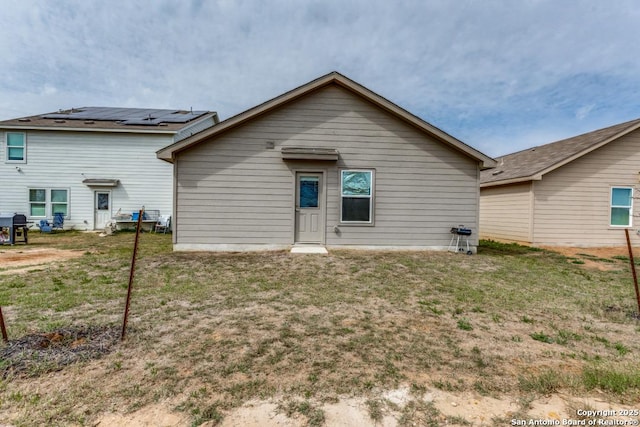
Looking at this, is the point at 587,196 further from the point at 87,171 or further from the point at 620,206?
the point at 87,171

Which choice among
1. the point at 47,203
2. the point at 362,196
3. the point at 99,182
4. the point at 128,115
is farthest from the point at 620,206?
the point at 47,203

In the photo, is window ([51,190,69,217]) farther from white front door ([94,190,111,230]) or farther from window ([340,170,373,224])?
window ([340,170,373,224])

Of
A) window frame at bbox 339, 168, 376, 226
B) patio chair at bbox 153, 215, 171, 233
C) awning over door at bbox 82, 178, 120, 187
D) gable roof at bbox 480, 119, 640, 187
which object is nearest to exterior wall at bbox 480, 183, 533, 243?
gable roof at bbox 480, 119, 640, 187

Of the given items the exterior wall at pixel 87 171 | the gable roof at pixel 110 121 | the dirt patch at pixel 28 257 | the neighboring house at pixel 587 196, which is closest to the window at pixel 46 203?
the exterior wall at pixel 87 171


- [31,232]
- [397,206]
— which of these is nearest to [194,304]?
[397,206]

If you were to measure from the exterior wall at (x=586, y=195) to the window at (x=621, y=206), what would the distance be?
6.6 inches

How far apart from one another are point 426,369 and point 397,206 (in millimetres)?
6499

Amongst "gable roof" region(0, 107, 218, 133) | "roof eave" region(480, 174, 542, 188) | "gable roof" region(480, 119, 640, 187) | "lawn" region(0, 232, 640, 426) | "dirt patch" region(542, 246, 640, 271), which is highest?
"gable roof" region(0, 107, 218, 133)

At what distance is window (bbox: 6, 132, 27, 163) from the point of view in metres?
14.6

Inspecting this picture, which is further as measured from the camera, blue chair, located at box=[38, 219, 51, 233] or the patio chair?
the patio chair

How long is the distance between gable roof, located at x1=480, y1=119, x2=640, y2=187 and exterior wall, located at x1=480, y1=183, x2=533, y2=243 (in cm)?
43

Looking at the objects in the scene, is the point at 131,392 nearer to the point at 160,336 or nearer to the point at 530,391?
the point at 160,336

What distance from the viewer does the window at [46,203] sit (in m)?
14.7

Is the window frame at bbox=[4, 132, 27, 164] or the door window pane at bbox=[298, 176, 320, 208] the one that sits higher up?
the window frame at bbox=[4, 132, 27, 164]
